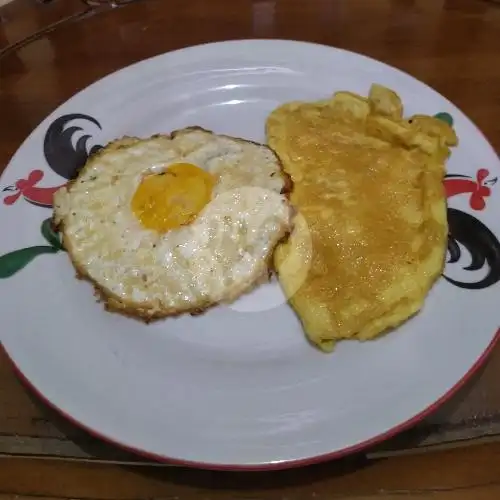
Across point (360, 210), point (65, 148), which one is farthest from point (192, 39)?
point (360, 210)

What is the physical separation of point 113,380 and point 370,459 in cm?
50

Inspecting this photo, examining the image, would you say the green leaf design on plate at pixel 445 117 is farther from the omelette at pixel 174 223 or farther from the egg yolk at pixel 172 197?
the egg yolk at pixel 172 197

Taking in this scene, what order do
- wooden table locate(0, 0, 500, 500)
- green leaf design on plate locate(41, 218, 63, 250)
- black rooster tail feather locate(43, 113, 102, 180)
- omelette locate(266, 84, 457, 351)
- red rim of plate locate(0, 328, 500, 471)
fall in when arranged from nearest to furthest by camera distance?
red rim of plate locate(0, 328, 500, 471) < omelette locate(266, 84, 457, 351) < green leaf design on plate locate(41, 218, 63, 250) < black rooster tail feather locate(43, 113, 102, 180) < wooden table locate(0, 0, 500, 500)

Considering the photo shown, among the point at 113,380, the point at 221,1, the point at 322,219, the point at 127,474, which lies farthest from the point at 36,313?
the point at 221,1

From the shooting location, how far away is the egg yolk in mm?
1330

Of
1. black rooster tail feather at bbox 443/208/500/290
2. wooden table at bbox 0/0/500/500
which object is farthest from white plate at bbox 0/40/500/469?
wooden table at bbox 0/0/500/500

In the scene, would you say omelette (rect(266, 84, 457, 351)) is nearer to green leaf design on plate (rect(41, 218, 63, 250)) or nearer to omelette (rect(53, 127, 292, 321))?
omelette (rect(53, 127, 292, 321))

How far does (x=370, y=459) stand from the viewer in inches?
44.4

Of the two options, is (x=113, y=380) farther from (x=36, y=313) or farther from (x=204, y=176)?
(x=204, y=176)

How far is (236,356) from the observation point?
1230 millimetres

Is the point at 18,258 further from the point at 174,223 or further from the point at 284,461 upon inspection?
the point at 284,461

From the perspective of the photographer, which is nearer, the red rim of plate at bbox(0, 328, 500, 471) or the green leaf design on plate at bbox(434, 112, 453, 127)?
the red rim of plate at bbox(0, 328, 500, 471)

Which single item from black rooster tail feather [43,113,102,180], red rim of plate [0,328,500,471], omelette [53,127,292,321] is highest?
black rooster tail feather [43,113,102,180]

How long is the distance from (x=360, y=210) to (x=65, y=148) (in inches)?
29.1
